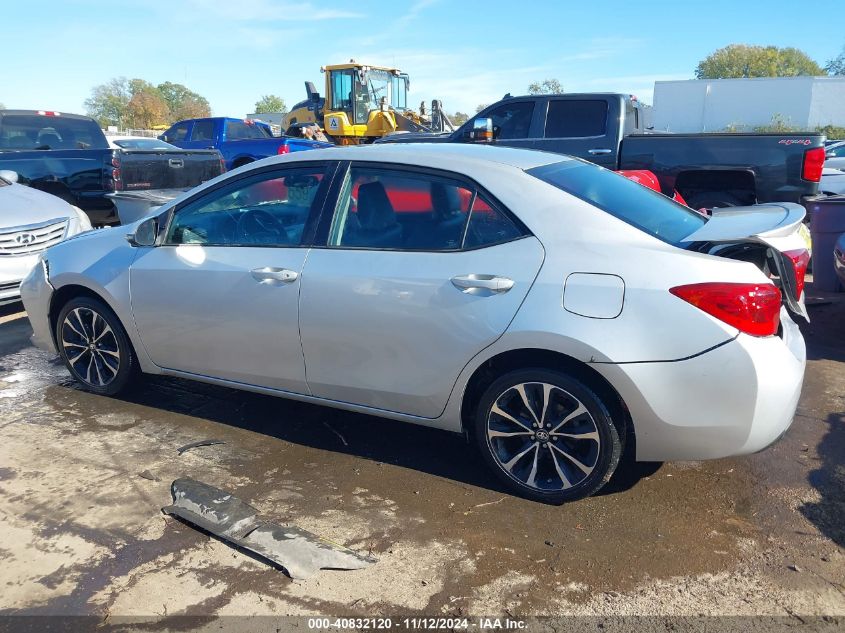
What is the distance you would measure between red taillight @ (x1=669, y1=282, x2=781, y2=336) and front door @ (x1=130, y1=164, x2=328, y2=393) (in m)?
1.99

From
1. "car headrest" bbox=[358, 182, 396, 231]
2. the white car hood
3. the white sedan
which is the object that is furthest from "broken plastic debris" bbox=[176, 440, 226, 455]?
the white car hood

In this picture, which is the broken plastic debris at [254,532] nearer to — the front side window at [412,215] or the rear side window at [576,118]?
the front side window at [412,215]

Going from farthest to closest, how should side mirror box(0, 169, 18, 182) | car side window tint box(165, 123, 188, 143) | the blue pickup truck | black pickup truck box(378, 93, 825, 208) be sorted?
car side window tint box(165, 123, 188, 143) < the blue pickup truck < side mirror box(0, 169, 18, 182) < black pickup truck box(378, 93, 825, 208)

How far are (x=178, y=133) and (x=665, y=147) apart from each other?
41.6ft

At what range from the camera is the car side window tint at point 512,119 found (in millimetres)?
9438

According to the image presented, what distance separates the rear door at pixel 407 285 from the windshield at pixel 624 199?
0.42 m

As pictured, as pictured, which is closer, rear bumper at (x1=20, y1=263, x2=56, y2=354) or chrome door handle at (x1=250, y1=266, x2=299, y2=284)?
chrome door handle at (x1=250, y1=266, x2=299, y2=284)

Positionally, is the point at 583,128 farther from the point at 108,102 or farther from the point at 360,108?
the point at 108,102

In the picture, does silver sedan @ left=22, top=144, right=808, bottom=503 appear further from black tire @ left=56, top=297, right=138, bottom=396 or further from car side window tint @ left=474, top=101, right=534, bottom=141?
car side window tint @ left=474, top=101, right=534, bottom=141

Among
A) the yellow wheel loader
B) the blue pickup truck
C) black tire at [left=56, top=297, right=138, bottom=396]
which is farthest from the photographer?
the yellow wheel loader

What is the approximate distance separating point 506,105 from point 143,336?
670cm

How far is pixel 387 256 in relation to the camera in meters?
3.52

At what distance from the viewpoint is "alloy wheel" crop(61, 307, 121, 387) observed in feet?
15.0

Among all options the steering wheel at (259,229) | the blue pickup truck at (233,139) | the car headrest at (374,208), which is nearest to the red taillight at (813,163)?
the car headrest at (374,208)
